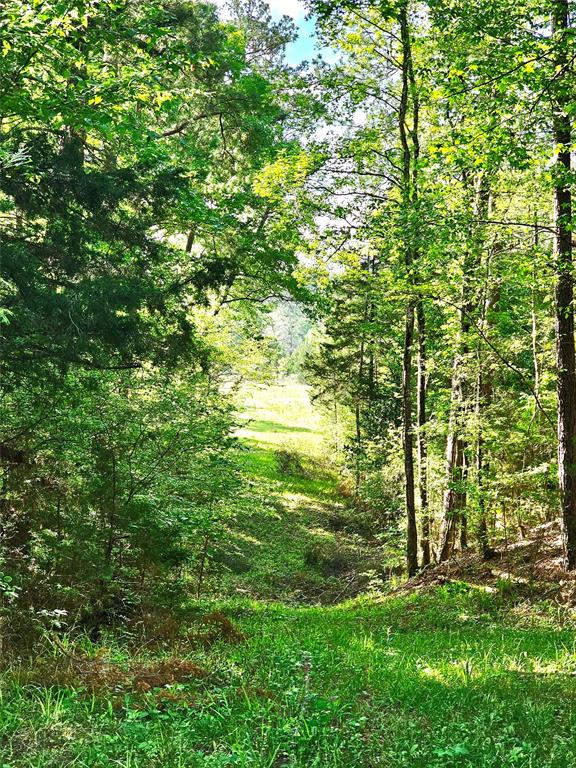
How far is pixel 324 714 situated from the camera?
4.06 m

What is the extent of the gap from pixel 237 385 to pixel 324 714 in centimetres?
1086

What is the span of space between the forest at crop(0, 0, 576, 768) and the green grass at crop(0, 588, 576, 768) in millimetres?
29

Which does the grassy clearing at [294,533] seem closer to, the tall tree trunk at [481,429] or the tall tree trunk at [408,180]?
the tall tree trunk at [408,180]

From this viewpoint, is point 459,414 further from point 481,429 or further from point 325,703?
point 325,703

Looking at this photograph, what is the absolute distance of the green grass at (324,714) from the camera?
3.45 meters

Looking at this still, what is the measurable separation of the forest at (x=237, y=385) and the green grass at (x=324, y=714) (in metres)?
0.03

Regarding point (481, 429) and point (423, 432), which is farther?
point (423, 432)

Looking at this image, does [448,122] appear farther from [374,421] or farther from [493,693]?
[374,421]

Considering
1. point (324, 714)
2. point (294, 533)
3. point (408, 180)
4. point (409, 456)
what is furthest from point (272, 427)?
point (324, 714)

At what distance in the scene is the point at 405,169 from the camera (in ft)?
40.6

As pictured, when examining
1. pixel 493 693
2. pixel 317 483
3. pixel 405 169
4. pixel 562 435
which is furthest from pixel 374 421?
pixel 493 693

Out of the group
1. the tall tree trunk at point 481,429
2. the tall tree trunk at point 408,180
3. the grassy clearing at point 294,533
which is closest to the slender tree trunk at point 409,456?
the tall tree trunk at point 408,180

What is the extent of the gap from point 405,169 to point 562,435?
6.55 meters

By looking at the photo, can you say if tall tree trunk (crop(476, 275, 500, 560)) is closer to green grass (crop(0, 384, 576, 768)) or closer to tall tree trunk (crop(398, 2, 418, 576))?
tall tree trunk (crop(398, 2, 418, 576))
